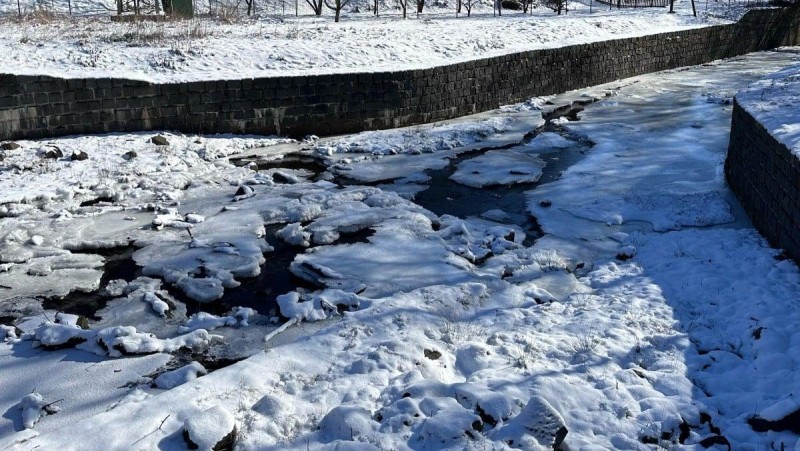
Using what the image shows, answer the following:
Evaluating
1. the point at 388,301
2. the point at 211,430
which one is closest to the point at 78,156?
the point at 388,301

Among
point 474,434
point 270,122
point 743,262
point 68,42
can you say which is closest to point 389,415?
point 474,434

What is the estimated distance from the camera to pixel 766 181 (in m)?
7.66

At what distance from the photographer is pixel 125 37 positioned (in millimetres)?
13195

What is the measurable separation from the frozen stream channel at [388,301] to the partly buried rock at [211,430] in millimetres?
96

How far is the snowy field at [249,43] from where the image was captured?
39.4 ft

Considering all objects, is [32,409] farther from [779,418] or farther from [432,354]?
[779,418]

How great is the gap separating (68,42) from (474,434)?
10972 millimetres

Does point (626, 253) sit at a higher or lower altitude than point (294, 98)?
lower

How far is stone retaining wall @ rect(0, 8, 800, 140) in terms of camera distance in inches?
435

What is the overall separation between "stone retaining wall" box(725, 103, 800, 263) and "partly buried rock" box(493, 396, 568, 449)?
12.0 feet

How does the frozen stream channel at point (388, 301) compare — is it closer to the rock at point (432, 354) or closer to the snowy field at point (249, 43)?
the rock at point (432, 354)

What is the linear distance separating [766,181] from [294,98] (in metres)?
7.89

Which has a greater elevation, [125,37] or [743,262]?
[125,37]

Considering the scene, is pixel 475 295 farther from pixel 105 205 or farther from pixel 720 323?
pixel 105 205
